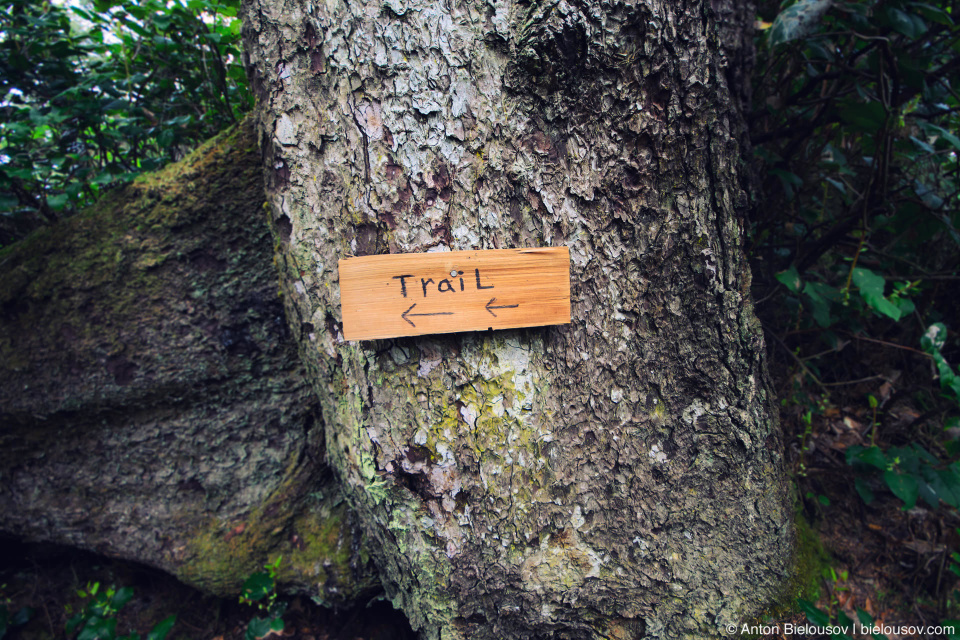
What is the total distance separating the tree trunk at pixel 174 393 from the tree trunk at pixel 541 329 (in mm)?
503

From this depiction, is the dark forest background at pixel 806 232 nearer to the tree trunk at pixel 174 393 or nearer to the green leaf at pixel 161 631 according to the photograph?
the green leaf at pixel 161 631

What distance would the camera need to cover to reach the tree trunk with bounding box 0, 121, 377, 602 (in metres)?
1.48

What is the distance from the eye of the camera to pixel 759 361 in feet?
3.78

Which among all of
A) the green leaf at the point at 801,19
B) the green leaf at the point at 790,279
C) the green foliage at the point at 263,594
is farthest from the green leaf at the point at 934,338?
the green foliage at the point at 263,594

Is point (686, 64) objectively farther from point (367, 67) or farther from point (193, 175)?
point (193, 175)

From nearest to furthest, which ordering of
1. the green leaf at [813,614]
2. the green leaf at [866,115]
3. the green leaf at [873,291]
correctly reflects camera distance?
1. the green leaf at [813,614]
2. the green leaf at [873,291]
3. the green leaf at [866,115]

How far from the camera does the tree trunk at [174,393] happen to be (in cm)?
148

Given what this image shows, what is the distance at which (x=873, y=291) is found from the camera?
4.36 feet

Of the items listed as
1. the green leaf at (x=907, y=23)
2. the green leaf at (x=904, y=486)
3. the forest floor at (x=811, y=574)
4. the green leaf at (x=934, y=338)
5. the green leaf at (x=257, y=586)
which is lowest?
the forest floor at (x=811, y=574)

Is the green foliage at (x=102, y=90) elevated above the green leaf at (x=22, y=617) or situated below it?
above

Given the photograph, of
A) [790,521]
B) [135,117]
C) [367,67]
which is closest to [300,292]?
[367,67]

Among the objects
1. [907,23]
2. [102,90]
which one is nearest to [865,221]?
[907,23]

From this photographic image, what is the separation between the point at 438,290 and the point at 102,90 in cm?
189

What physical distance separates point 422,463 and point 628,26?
1.10 m
